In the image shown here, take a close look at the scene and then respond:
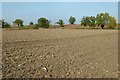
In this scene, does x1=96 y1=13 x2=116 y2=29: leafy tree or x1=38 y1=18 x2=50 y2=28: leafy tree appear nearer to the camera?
x1=96 y1=13 x2=116 y2=29: leafy tree

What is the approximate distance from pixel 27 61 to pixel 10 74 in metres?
2.33

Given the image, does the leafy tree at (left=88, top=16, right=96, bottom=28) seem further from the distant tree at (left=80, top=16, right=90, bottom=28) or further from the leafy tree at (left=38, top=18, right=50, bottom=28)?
the leafy tree at (left=38, top=18, right=50, bottom=28)

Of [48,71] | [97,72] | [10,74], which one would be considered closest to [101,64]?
[97,72]

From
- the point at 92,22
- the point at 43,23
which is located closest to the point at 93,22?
the point at 92,22

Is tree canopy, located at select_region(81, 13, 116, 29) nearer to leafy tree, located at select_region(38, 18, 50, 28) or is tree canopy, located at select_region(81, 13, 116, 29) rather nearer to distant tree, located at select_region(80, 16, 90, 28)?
distant tree, located at select_region(80, 16, 90, 28)

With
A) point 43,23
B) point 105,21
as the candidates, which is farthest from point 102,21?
point 43,23

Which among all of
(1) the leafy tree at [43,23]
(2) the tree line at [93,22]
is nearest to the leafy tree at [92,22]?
(2) the tree line at [93,22]

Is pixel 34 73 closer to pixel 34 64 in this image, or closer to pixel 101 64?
pixel 34 64

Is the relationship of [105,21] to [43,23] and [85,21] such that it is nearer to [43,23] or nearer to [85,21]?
[85,21]

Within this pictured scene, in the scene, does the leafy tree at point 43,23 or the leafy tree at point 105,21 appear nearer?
the leafy tree at point 105,21

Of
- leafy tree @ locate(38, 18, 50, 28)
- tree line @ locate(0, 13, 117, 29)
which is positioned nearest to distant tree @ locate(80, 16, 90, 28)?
tree line @ locate(0, 13, 117, 29)

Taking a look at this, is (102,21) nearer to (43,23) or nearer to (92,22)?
(92,22)

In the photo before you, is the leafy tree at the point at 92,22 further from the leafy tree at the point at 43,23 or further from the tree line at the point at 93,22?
the leafy tree at the point at 43,23

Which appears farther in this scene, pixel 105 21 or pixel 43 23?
pixel 43 23
